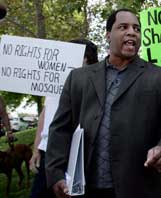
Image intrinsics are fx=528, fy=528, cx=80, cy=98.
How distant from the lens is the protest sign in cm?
462

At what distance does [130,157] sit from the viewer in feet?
8.72

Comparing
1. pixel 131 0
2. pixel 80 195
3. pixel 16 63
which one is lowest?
pixel 80 195

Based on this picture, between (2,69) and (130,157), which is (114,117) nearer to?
(130,157)

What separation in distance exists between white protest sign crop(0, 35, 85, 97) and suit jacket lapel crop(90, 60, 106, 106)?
130 centimetres

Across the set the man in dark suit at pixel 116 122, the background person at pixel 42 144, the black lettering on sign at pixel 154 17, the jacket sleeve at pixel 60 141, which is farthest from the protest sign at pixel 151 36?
the jacket sleeve at pixel 60 141

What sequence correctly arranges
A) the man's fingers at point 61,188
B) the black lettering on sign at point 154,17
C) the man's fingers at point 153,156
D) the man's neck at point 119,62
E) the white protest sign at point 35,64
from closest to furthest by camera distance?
the man's fingers at point 153,156, the man's fingers at point 61,188, the man's neck at point 119,62, the white protest sign at point 35,64, the black lettering on sign at point 154,17

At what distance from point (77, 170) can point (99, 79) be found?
1.65ft

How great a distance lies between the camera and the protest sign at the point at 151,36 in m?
4.62

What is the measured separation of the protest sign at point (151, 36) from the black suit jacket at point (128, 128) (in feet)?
5.83

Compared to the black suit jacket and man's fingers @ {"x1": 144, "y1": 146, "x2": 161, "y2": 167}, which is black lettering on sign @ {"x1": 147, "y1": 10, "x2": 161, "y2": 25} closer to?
the black suit jacket

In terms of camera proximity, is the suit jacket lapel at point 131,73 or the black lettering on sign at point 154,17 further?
the black lettering on sign at point 154,17

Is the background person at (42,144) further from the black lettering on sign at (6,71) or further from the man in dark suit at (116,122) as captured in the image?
the man in dark suit at (116,122)

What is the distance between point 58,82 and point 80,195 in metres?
1.66

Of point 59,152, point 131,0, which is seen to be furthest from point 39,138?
point 131,0
